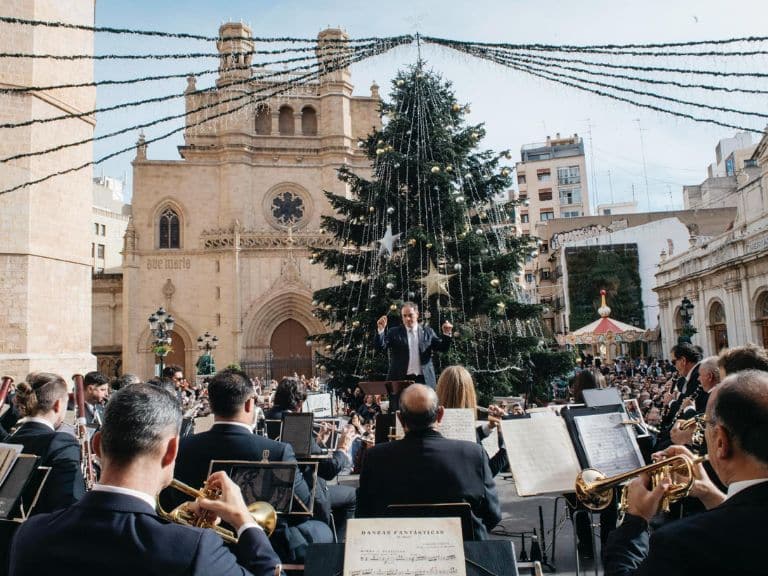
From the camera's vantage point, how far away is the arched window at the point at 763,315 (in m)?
22.6

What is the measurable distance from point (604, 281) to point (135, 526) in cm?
4155

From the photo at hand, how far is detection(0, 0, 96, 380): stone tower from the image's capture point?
14.4 meters

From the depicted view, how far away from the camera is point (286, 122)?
35656 millimetres

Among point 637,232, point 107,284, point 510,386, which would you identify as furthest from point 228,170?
point 637,232

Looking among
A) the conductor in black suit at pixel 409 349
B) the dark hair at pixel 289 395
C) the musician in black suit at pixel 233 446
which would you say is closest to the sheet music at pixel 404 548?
the musician in black suit at pixel 233 446

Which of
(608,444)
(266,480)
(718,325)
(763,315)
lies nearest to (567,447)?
(608,444)

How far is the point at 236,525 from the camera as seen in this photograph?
2.22 meters

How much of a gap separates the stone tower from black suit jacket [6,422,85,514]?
12.2 meters

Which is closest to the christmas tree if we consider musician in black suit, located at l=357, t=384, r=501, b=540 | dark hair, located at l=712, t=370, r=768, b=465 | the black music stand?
the black music stand

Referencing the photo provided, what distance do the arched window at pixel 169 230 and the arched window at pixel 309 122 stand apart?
884 cm

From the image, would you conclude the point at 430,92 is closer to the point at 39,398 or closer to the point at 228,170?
the point at 39,398

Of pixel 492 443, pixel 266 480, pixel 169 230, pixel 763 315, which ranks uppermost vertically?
pixel 169 230

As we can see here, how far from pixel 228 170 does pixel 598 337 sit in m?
21.1

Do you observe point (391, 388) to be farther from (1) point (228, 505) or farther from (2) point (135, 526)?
(2) point (135, 526)
